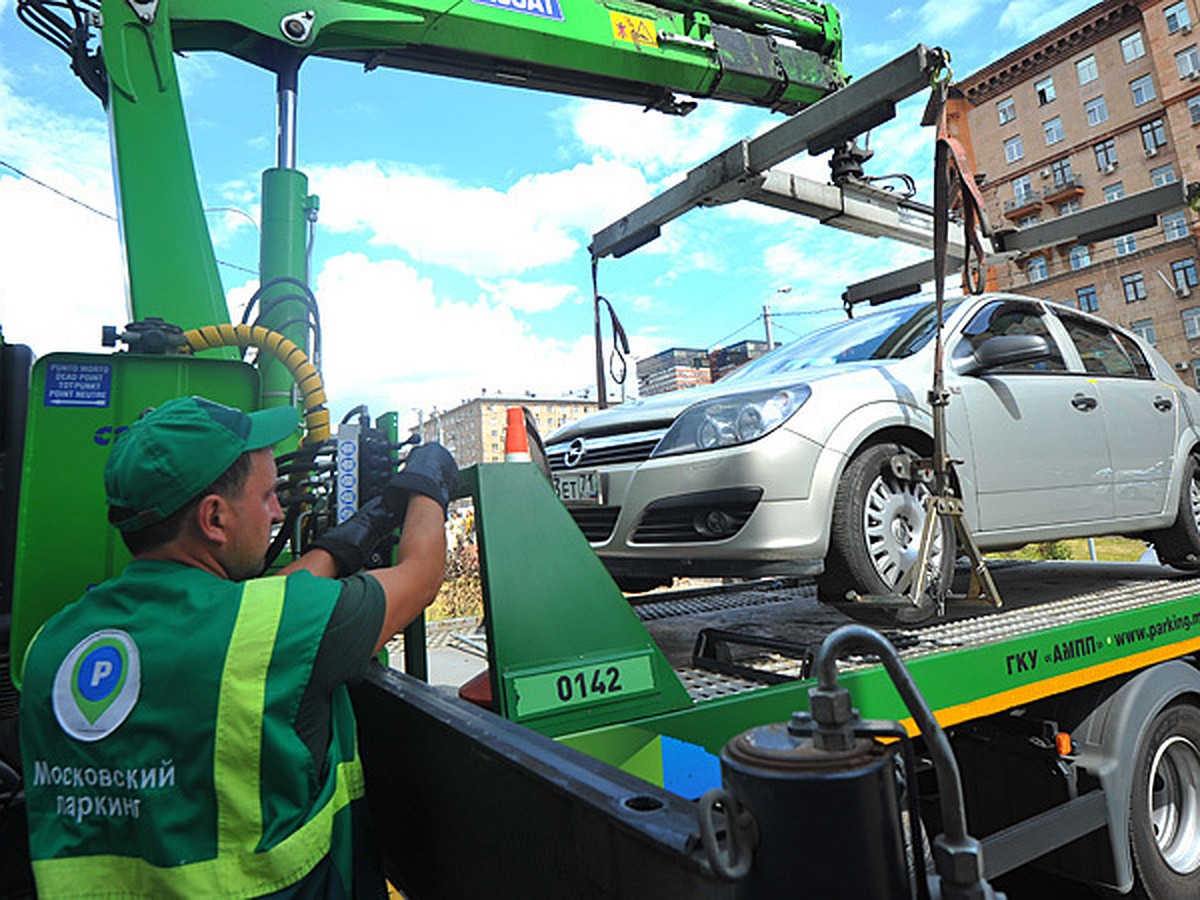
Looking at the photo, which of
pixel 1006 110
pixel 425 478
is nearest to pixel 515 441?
pixel 425 478

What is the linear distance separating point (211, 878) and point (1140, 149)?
46.8 meters

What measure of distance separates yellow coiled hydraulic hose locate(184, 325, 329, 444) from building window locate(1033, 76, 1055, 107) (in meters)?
47.5

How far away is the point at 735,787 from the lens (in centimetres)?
73

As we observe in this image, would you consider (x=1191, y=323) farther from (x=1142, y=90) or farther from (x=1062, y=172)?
(x=1142, y=90)

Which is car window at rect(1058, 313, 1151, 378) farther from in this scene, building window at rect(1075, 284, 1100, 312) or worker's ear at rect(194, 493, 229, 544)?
A: building window at rect(1075, 284, 1100, 312)

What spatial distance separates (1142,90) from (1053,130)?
13.5 feet

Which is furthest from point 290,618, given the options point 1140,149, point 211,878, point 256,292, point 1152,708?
point 1140,149

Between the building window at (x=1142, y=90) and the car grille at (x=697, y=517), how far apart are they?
44.8m

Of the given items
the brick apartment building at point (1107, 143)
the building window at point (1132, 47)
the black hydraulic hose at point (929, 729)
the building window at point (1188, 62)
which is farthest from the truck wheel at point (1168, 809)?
the building window at point (1132, 47)

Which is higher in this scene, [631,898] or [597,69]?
[597,69]

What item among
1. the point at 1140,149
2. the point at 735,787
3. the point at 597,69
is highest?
the point at 1140,149

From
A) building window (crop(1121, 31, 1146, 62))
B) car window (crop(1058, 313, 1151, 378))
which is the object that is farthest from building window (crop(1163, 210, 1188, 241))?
car window (crop(1058, 313, 1151, 378))

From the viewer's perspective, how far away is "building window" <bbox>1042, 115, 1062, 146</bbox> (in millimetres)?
39250

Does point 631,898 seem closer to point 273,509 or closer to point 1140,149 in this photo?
point 273,509
